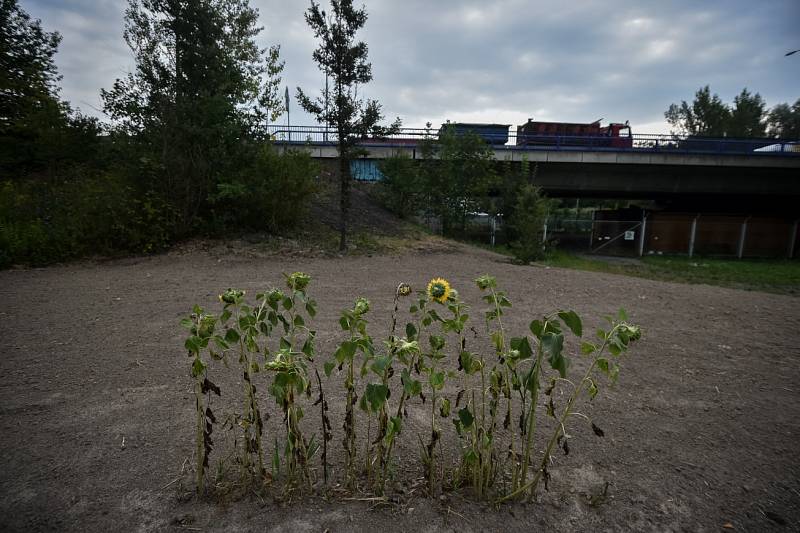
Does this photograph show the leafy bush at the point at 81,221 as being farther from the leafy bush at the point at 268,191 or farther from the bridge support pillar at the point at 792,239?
the bridge support pillar at the point at 792,239

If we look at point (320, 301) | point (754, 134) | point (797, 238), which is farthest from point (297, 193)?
point (754, 134)

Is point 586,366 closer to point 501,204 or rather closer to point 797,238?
point 501,204

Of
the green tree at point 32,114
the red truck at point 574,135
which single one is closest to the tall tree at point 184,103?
the green tree at point 32,114

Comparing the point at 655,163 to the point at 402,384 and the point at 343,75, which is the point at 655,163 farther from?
the point at 402,384

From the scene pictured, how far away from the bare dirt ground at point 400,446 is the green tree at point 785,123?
71.9 m

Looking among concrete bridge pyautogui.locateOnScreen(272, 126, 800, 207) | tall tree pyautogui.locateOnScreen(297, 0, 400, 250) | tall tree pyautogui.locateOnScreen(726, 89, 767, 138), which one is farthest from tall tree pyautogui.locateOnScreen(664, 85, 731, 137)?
tall tree pyautogui.locateOnScreen(297, 0, 400, 250)

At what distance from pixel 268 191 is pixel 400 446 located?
956cm

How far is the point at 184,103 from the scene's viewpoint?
9469mm

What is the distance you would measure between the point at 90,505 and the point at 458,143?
1689 cm

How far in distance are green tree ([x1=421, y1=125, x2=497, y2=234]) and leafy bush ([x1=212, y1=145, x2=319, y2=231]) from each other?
272 inches

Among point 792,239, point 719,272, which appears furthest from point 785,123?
point 719,272

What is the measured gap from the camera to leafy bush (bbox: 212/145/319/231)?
1041 centimetres

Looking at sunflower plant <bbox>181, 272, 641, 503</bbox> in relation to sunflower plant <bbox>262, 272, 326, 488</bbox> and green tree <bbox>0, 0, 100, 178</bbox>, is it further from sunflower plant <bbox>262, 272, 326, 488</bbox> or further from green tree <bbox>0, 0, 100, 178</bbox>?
green tree <bbox>0, 0, 100, 178</bbox>

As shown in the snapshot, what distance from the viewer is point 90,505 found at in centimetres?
164
